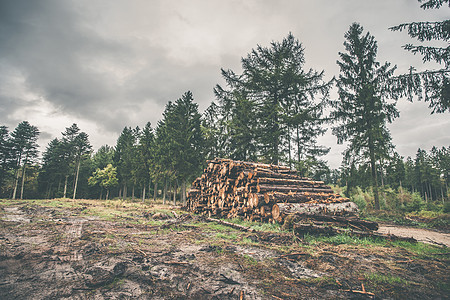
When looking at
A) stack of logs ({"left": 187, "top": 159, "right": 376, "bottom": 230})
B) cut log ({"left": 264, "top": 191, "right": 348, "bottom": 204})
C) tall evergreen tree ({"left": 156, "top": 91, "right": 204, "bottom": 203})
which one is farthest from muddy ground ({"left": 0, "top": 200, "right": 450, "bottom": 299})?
tall evergreen tree ({"left": 156, "top": 91, "right": 204, "bottom": 203})

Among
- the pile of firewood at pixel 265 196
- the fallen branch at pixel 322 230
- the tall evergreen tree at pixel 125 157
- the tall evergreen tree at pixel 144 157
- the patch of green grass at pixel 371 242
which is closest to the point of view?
the patch of green grass at pixel 371 242

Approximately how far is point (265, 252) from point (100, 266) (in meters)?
2.87

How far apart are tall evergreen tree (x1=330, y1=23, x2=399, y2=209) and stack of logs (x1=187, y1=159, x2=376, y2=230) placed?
8445 mm

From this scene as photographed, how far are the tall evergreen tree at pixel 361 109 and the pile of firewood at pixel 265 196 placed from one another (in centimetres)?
805

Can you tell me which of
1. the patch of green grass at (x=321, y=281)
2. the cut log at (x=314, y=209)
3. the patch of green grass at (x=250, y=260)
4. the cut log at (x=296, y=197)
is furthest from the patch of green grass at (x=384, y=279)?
the cut log at (x=296, y=197)

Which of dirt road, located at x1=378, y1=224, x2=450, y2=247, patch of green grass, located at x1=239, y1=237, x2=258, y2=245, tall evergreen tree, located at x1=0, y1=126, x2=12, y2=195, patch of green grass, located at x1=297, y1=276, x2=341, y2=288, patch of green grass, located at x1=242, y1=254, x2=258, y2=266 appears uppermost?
tall evergreen tree, located at x1=0, y1=126, x2=12, y2=195

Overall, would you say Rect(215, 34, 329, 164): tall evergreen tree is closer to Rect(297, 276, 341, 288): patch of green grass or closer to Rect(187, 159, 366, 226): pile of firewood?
Rect(187, 159, 366, 226): pile of firewood

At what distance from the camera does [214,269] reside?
2.96 meters

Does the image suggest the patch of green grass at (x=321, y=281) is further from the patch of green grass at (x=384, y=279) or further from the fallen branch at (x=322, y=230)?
the fallen branch at (x=322, y=230)

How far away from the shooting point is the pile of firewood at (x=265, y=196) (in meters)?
6.84

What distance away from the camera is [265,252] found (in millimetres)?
3910

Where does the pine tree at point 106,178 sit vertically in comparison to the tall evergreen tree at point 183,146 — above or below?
below

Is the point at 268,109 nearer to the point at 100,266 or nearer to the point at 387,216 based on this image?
the point at 387,216

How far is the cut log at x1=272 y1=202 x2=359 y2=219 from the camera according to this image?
6.48 metres
